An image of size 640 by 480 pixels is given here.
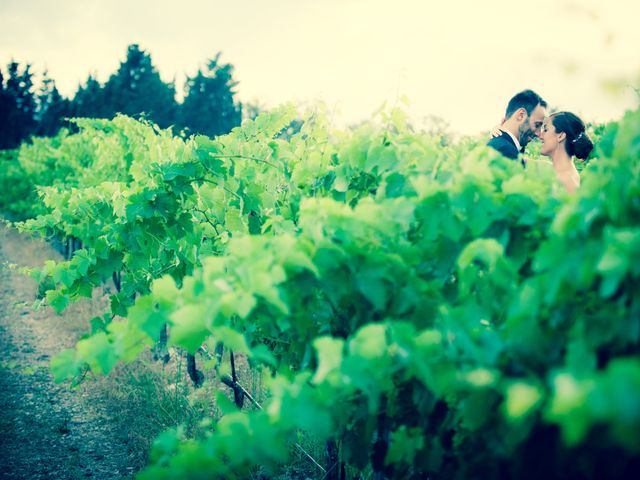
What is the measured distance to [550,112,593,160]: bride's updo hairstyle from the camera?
399 cm

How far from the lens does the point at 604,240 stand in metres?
1.06

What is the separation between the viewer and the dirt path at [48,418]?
3.63m

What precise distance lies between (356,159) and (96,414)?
3.96 meters

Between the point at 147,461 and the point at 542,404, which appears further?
the point at 147,461

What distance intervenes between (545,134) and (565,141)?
172 millimetres

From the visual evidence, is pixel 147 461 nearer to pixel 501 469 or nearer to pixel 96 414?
pixel 96 414

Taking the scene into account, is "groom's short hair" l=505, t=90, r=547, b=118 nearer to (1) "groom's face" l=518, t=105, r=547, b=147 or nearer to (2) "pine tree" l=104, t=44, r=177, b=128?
(1) "groom's face" l=518, t=105, r=547, b=147

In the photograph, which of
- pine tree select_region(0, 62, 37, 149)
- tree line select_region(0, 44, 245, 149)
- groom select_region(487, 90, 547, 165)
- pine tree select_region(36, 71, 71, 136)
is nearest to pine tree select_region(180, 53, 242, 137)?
tree line select_region(0, 44, 245, 149)

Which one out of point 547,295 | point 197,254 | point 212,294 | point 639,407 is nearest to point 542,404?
point 547,295

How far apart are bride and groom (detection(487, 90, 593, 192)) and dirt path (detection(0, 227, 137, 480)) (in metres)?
4.06

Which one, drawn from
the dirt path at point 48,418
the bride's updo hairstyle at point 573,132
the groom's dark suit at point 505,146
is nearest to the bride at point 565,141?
the bride's updo hairstyle at point 573,132

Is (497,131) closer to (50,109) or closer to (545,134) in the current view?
(545,134)

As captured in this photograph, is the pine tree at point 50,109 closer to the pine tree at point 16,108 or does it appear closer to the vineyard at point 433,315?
the pine tree at point 16,108

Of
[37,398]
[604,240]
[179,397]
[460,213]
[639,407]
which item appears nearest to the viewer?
[639,407]
